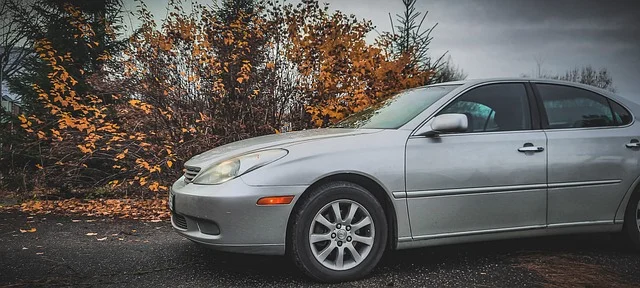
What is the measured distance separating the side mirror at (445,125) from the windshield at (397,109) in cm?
21

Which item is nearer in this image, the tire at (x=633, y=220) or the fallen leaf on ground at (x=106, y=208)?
the tire at (x=633, y=220)

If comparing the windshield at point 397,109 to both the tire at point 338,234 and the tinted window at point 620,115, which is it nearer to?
the tire at point 338,234

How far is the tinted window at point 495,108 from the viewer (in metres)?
4.08

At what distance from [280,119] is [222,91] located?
3.33 ft

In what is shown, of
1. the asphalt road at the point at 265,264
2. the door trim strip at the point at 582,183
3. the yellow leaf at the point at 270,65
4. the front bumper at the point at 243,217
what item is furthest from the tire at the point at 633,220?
the yellow leaf at the point at 270,65

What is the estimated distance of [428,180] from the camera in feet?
12.1

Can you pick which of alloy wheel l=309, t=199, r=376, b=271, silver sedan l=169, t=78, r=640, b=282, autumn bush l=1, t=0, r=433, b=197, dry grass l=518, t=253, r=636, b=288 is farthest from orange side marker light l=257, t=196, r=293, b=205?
autumn bush l=1, t=0, r=433, b=197

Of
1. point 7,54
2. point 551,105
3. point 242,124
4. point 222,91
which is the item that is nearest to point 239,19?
point 222,91

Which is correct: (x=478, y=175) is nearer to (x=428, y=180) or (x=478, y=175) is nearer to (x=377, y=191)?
(x=428, y=180)

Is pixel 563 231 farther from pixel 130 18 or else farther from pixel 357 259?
pixel 130 18

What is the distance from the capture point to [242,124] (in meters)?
8.04

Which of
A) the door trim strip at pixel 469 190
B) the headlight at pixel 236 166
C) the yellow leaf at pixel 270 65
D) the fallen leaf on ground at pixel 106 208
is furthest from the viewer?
the yellow leaf at pixel 270 65

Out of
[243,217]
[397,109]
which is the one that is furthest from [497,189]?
[243,217]

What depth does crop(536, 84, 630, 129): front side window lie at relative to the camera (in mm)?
4332
